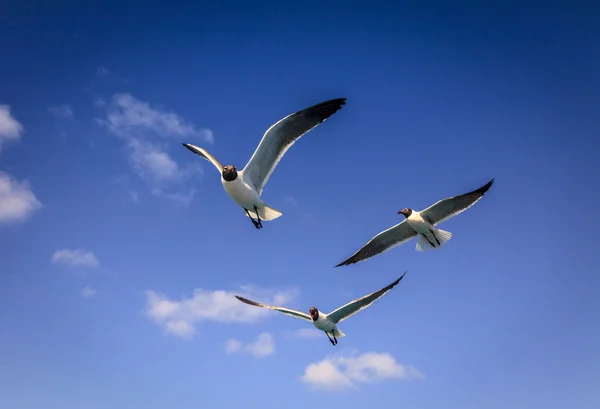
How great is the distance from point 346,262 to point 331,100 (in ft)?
20.6

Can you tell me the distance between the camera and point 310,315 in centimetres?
1789

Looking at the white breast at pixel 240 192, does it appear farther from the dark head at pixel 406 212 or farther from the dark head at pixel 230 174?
the dark head at pixel 406 212

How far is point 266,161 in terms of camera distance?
14961 mm

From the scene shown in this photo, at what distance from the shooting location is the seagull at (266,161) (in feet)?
46.6

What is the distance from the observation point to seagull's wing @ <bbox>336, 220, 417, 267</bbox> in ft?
59.5

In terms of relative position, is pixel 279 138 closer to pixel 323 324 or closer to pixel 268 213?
pixel 268 213

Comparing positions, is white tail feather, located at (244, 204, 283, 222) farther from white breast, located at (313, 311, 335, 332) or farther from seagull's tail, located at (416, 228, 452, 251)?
seagull's tail, located at (416, 228, 452, 251)

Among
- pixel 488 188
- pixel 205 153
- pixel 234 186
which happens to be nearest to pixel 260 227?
pixel 234 186

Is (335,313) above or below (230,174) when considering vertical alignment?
below

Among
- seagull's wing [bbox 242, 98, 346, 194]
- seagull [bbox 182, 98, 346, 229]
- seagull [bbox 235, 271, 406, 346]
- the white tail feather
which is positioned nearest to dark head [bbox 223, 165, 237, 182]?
seagull [bbox 182, 98, 346, 229]

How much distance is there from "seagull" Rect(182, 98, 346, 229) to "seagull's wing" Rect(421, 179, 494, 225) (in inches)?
182

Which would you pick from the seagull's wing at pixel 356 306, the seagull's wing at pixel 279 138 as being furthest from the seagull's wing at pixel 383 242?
the seagull's wing at pixel 279 138

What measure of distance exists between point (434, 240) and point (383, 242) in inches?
66.1

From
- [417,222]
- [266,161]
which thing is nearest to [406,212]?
[417,222]
